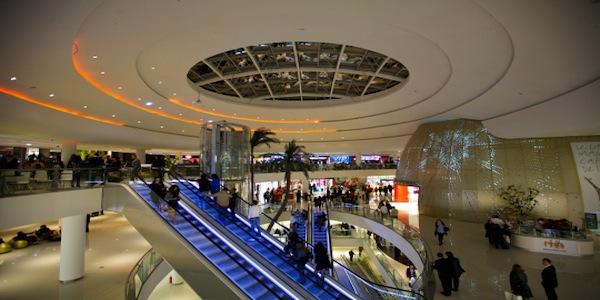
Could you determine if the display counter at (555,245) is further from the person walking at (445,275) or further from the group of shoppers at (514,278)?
the person walking at (445,275)

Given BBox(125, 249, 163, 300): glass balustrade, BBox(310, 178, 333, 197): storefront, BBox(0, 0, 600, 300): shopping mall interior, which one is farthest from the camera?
BBox(310, 178, 333, 197): storefront

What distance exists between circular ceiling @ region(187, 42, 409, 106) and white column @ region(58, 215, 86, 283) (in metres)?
8.41

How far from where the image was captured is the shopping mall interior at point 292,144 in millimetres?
7395

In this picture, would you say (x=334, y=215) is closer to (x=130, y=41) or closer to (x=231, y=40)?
(x=231, y=40)

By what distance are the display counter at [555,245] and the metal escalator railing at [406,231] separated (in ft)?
12.7

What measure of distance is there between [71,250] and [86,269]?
2.00m

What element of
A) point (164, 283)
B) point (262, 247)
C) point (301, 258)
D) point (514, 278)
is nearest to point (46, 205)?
point (262, 247)

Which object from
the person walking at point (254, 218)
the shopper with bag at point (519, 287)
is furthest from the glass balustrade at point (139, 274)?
the shopper with bag at point (519, 287)

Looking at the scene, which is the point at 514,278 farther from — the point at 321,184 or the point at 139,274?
the point at 321,184

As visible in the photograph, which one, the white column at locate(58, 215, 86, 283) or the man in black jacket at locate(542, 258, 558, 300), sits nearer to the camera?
Result: the man in black jacket at locate(542, 258, 558, 300)

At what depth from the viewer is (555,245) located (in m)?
11.2

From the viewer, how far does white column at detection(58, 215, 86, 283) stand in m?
13.3

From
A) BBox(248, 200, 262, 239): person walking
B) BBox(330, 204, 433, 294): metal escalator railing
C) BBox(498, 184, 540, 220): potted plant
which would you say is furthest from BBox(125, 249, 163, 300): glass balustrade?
BBox(498, 184, 540, 220): potted plant

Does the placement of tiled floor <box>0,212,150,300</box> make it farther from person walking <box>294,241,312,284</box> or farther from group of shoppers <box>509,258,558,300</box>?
group of shoppers <box>509,258,558,300</box>
